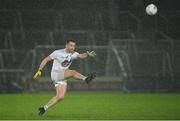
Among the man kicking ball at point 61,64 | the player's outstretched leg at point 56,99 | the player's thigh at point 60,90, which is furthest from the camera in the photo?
the man kicking ball at point 61,64

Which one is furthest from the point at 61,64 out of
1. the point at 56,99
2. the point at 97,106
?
the point at 97,106

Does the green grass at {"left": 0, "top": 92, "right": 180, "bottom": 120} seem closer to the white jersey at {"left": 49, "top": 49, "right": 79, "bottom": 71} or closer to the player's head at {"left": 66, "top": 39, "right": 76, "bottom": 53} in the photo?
the white jersey at {"left": 49, "top": 49, "right": 79, "bottom": 71}

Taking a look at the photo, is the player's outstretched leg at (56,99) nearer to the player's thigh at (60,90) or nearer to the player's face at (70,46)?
the player's thigh at (60,90)

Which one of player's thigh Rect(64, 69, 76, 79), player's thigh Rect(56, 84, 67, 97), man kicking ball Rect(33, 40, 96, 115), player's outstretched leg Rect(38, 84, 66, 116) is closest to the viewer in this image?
player's outstretched leg Rect(38, 84, 66, 116)

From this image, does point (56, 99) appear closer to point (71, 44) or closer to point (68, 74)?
point (68, 74)

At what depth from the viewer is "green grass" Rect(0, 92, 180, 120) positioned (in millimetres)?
16375

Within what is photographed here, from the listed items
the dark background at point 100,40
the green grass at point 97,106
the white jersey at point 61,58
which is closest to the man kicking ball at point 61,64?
the white jersey at point 61,58

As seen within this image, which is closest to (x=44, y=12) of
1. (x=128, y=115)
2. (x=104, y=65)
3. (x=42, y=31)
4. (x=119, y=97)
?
(x=42, y=31)

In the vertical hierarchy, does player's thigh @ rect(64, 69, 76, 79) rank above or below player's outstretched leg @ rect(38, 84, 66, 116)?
above

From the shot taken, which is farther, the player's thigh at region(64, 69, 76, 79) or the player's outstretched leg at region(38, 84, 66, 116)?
the player's thigh at region(64, 69, 76, 79)

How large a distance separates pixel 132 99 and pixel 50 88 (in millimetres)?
4320

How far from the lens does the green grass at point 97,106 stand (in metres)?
16.4

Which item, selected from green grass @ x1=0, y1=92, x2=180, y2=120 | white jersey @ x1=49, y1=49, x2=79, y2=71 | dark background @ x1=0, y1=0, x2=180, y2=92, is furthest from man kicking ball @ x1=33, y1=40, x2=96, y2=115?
dark background @ x1=0, y1=0, x2=180, y2=92

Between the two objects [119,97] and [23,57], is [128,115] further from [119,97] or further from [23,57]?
[23,57]
